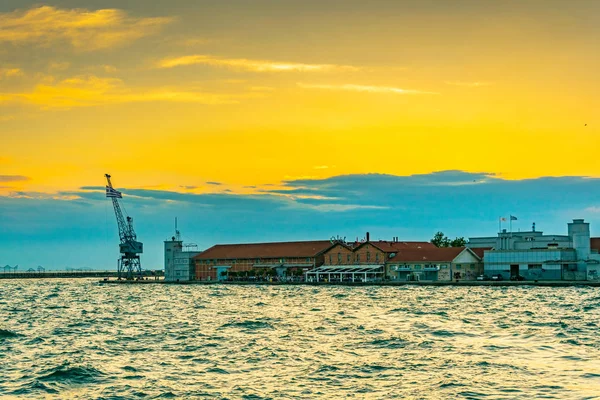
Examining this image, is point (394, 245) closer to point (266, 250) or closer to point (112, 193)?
point (266, 250)

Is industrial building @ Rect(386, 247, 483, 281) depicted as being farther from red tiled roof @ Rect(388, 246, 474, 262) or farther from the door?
the door

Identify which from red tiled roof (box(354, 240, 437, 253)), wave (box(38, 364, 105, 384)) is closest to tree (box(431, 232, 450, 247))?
red tiled roof (box(354, 240, 437, 253))

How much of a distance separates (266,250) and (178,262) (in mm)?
20019

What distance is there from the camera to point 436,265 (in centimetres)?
12912

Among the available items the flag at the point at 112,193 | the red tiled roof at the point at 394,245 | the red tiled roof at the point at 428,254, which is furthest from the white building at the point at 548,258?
the flag at the point at 112,193

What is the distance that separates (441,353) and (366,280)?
328 ft

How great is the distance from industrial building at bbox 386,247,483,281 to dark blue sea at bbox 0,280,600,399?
68.8m

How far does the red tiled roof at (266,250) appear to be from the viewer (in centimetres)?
15062

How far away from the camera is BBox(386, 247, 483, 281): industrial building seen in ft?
419

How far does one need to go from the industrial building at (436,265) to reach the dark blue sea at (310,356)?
68.8 m

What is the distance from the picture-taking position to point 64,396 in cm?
2731

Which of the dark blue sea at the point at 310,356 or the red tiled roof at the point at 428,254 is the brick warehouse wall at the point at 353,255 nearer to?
the red tiled roof at the point at 428,254

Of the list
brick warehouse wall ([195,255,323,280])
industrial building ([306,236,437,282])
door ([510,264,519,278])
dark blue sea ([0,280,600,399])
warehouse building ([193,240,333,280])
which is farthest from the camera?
warehouse building ([193,240,333,280])

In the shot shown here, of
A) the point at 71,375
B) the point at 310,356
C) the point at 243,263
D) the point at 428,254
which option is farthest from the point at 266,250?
the point at 71,375
